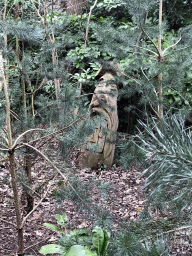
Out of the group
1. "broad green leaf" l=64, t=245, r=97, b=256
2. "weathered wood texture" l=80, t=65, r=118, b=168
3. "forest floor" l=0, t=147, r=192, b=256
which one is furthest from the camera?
"weathered wood texture" l=80, t=65, r=118, b=168

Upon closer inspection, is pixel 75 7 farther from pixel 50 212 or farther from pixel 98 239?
pixel 98 239

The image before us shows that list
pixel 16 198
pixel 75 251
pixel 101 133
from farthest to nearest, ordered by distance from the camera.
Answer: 1. pixel 101 133
2. pixel 16 198
3. pixel 75 251

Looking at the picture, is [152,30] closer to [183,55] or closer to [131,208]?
[183,55]

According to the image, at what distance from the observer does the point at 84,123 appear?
1786 millimetres

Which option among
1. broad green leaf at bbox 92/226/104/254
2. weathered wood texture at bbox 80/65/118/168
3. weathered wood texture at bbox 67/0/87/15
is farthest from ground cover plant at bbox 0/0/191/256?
weathered wood texture at bbox 67/0/87/15

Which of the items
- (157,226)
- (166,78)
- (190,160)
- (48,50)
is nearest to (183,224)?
(157,226)

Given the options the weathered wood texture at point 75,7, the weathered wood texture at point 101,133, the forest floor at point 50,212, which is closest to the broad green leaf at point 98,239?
the forest floor at point 50,212

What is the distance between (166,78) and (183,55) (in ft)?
0.74

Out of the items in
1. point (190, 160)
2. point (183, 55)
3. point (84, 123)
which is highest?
point (183, 55)

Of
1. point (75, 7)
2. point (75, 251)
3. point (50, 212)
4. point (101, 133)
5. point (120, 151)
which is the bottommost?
point (50, 212)

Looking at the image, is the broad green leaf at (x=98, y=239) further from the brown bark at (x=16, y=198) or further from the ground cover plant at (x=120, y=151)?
the brown bark at (x=16, y=198)

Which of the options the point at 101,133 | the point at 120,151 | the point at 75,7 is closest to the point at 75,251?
the point at 120,151

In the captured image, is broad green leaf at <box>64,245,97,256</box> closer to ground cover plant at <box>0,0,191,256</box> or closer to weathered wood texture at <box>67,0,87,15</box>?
ground cover plant at <box>0,0,191,256</box>

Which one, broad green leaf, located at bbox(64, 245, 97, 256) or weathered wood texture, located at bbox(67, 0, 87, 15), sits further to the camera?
weathered wood texture, located at bbox(67, 0, 87, 15)
